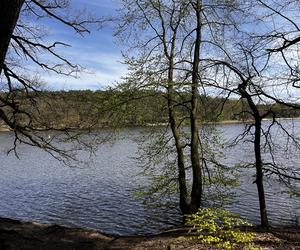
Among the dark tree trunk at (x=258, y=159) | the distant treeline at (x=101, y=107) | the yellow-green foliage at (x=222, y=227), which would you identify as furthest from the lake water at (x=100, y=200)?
the yellow-green foliage at (x=222, y=227)

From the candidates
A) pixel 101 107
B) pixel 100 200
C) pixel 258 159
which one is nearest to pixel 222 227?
pixel 258 159

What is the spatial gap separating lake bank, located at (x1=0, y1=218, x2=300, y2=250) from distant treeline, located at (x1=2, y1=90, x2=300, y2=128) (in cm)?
338

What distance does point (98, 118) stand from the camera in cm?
1270

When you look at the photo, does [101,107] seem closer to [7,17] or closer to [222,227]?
[222,227]

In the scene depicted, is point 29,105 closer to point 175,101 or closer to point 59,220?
point 175,101

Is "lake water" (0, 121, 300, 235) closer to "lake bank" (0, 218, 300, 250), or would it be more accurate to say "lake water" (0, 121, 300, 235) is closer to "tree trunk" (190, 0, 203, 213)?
"tree trunk" (190, 0, 203, 213)

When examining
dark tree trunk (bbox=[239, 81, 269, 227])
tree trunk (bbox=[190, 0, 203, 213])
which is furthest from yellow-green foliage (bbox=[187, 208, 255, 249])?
tree trunk (bbox=[190, 0, 203, 213])

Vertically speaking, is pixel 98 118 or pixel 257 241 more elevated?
pixel 98 118

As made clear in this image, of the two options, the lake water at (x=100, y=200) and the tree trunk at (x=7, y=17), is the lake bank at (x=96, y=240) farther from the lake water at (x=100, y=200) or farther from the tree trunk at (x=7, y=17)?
the tree trunk at (x=7, y=17)

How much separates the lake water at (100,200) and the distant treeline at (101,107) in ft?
7.76

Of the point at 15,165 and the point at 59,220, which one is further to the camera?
the point at 15,165

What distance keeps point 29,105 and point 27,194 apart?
14.2 meters

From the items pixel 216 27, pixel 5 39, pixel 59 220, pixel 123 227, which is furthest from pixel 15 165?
pixel 5 39

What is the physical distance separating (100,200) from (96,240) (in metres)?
12.7
